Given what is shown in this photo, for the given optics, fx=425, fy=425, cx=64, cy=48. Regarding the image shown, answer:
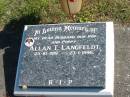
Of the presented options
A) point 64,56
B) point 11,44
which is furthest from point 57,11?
point 64,56

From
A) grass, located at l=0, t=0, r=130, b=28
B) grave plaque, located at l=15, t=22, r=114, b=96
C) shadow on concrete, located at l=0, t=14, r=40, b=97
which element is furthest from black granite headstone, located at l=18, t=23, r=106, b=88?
grass, located at l=0, t=0, r=130, b=28

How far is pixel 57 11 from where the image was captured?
5562mm

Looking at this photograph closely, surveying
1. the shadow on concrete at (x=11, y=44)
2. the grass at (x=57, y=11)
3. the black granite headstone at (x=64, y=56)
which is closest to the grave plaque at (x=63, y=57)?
the black granite headstone at (x=64, y=56)

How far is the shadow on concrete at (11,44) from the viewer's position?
4.89m

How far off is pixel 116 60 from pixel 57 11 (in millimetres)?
1162

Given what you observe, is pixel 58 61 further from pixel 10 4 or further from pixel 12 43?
pixel 10 4

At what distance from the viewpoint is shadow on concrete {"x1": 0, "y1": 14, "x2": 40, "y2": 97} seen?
4.89 meters

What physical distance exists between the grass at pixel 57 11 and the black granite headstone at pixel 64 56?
2.12ft

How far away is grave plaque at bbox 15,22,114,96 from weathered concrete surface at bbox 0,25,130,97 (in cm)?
31

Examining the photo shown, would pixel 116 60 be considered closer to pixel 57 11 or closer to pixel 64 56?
pixel 64 56

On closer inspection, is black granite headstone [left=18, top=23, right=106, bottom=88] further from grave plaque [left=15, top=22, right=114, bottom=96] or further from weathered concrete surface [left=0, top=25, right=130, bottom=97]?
weathered concrete surface [left=0, top=25, right=130, bottom=97]

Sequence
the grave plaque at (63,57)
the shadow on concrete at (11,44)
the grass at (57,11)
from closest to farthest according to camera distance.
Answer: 1. the grave plaque at (63,57)
2. the shadow on concrete at (11,44)
3. the grass at (57,11)

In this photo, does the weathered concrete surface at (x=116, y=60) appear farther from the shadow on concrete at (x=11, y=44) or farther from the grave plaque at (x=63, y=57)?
the grave plaque at (x=63, y=57)

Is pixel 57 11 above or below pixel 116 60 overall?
above
